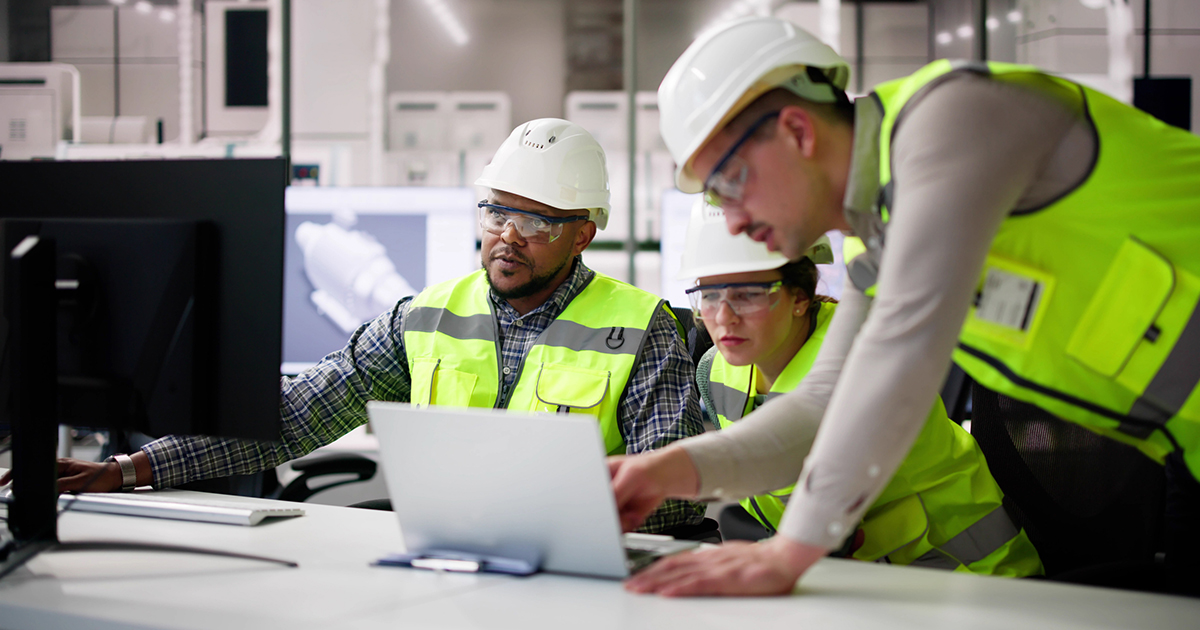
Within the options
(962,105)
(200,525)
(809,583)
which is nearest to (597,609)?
(809,583)

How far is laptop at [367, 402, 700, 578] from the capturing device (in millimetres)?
945

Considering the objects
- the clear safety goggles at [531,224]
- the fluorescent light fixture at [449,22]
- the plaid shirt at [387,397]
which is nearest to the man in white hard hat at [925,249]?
the plaid shirt at [387,397]

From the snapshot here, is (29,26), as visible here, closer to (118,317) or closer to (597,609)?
(118,317)

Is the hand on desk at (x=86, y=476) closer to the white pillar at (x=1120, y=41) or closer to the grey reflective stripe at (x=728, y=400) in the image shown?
the grey reflective stripe at (x=728, y=400)

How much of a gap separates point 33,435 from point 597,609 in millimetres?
818

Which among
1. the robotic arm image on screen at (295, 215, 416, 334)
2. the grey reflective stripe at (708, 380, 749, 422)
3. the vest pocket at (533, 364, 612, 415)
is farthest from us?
the robotic arm image on screen at (295, 215, 416, 334)

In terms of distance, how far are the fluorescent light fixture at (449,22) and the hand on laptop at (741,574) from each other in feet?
26.9

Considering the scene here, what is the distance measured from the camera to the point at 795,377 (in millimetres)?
1854

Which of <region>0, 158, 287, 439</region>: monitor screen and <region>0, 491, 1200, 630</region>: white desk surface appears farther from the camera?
<region>0, 158, 287, 439</region>: monitor screen

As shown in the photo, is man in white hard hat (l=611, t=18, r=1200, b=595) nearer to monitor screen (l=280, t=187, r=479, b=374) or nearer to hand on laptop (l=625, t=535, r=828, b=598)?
hand on laptop (l=625, t=535, r=828, b=598)

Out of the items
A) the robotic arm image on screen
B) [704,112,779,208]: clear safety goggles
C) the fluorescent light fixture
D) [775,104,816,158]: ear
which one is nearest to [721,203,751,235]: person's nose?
[704,112,779,208]: clear safety goggles

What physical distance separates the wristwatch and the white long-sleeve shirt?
48.9 inches

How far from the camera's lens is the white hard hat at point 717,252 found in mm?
1911

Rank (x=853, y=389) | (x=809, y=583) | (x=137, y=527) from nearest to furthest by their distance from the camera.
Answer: (x=853, y=389) → (x=809, y=583) → (x=137, y=527)
